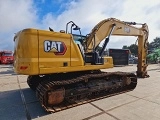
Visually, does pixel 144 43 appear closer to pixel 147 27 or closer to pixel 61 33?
pixel 147 27

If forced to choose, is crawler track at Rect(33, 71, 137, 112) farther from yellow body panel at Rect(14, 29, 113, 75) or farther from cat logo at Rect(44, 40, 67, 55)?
cat logo at Rect(44, 40, 67, 55)

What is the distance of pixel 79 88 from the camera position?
223 inches

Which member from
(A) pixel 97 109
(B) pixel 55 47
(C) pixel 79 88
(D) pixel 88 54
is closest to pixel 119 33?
(D) pixel 88 54

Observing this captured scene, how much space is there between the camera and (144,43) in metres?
11.2

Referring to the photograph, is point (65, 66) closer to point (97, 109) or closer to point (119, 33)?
point (97, 109)

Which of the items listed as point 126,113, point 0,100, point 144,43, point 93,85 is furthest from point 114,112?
point 144,43

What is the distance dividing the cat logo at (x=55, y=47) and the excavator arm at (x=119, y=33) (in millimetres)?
1671

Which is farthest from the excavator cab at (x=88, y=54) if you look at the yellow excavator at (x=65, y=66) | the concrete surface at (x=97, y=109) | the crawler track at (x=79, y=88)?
the concrete surface at (x=97, y=109)

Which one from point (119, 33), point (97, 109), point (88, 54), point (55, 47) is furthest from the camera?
point (119, 33)

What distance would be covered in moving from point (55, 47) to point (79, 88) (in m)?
1.62

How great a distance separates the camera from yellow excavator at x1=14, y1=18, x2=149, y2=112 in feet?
15.7

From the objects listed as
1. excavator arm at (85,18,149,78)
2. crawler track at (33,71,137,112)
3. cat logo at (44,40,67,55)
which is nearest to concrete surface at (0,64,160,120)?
crawler track at (33,71,137,112)

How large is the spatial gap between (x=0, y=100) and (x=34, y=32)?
3.05 metres

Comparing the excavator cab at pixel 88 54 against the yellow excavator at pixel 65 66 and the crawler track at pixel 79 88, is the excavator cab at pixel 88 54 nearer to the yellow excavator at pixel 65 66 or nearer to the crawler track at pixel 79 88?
the yellow excavator at pixel 65 66
